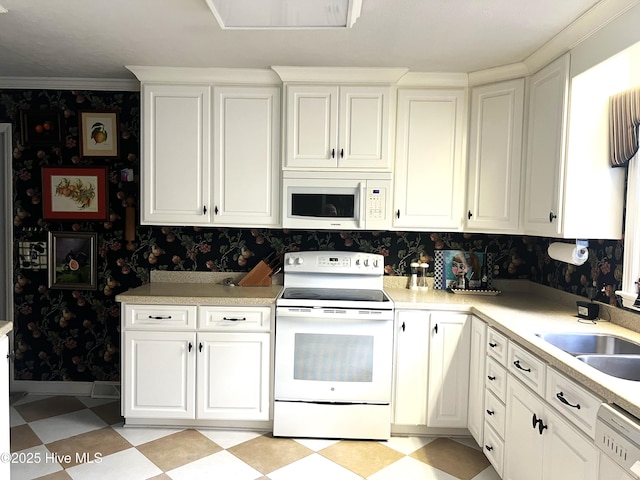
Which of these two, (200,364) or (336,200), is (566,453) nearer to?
(336,200)

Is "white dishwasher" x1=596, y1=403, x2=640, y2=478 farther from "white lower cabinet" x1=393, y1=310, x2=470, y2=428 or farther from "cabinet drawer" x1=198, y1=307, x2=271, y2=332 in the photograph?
"cabinet drawer" x1=198, y1=307, x2=271, y2=332

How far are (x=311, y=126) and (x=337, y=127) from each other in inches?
6.7

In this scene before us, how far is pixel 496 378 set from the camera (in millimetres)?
2357

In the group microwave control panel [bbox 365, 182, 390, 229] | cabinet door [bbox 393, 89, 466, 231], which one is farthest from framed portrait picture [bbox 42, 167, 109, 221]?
cabinet door [bbox 393, 89, 466, 231]

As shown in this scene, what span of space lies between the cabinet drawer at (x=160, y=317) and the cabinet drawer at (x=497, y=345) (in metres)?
1.72

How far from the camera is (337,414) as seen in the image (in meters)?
2.74

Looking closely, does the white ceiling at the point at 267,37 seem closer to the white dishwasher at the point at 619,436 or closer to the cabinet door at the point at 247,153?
the cabinet door at the point at 247,153

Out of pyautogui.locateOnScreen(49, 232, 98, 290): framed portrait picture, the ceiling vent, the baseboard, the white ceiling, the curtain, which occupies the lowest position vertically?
the baseboard

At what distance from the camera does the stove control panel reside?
10.4ft

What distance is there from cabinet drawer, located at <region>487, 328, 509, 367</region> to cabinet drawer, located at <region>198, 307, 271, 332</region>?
1272 millimetres

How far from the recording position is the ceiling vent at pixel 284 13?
6.32 feet

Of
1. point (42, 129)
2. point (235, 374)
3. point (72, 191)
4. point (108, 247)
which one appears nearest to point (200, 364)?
point (235, 374)

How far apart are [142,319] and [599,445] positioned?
242 centimetres

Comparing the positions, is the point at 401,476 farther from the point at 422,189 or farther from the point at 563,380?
the point at 422,189
